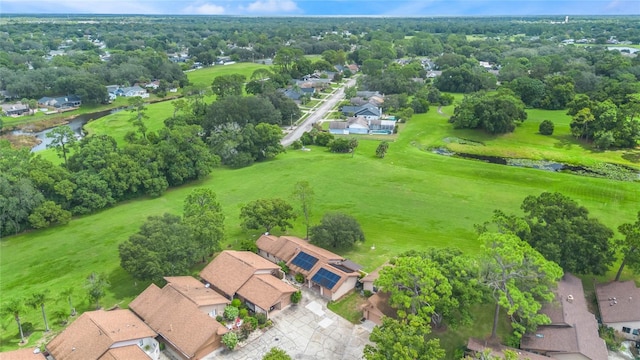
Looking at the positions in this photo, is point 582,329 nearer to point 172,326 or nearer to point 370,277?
point 370,277

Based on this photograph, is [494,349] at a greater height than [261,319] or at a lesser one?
greater

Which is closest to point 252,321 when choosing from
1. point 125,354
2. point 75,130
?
point 125,354

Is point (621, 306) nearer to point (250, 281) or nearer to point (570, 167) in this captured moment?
point (250, 281)

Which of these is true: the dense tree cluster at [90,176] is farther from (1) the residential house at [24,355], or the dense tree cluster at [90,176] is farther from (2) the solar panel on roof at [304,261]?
(2) the solar panel on roof at [304,261]

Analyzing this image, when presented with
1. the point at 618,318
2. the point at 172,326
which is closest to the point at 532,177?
the point at 618,318

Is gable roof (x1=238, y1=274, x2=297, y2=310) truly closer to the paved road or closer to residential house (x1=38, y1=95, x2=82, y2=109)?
the paved road

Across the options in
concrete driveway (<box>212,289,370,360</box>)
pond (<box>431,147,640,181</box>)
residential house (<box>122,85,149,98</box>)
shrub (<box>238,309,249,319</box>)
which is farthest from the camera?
residential house (<box>122,85,149,98</box>)

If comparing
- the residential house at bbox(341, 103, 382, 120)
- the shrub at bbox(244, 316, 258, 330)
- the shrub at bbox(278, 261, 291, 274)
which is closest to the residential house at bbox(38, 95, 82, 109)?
the residential house at bbox(341, 103, 382, 120)
